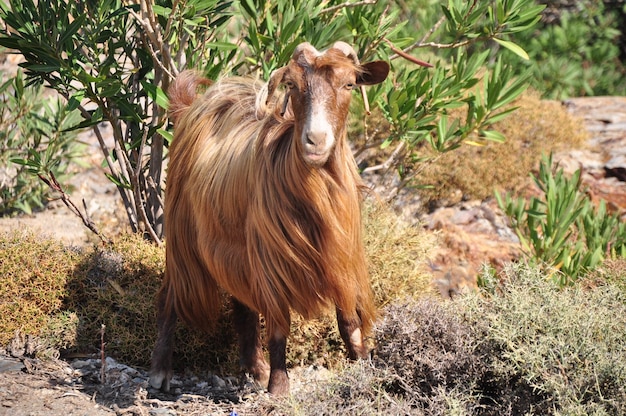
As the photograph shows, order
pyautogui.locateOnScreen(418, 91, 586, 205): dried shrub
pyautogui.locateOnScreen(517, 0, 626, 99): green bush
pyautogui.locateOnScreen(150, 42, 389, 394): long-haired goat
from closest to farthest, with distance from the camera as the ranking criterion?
1. pyautogui.locateOnScreen(150, 42, 389, 394): long-haired goat
2. pyautogui.locateOnScreen(418, 91, 586, 205): dried shrub
3. pyautogui.locateOnScreen(517, 0, 626, 99): green bush

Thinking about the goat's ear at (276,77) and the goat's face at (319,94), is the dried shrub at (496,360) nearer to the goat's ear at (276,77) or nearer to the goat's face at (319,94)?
the goat's face at (319,94)

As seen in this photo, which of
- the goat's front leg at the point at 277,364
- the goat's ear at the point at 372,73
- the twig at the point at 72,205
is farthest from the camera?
the twig at the point at 72,205

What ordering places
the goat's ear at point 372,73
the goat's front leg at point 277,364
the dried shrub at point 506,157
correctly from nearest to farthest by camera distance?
the goat's ear at point 372,73
the goat's front leg at point 277,364
the dried shrub at point 506,157

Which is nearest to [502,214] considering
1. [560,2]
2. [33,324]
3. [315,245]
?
[315,245]

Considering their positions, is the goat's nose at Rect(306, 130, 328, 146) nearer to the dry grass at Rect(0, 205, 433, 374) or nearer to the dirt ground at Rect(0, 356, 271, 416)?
the dirt ground at Rect(0, 356, 271, 416)

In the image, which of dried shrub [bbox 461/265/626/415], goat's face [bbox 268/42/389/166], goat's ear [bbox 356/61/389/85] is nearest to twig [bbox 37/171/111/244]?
goat's face [bbox 268/42/389/166]

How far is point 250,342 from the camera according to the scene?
5289 millimetres

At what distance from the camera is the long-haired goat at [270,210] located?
4.12m

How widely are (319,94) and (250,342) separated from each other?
1.96 m

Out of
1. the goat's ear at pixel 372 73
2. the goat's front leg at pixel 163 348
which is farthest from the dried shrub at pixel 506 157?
the goat's ear at pixel 372 73

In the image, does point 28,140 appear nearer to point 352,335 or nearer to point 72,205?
point 72,205

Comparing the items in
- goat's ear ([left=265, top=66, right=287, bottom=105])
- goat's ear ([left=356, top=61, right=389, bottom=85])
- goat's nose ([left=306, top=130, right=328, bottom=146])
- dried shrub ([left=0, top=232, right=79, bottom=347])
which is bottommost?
dried shrub ([left=0, top=232, right=79, bottom=347])

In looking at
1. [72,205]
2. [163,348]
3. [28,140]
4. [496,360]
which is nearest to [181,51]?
[72,205]

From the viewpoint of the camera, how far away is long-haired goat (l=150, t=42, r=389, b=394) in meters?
4.12
